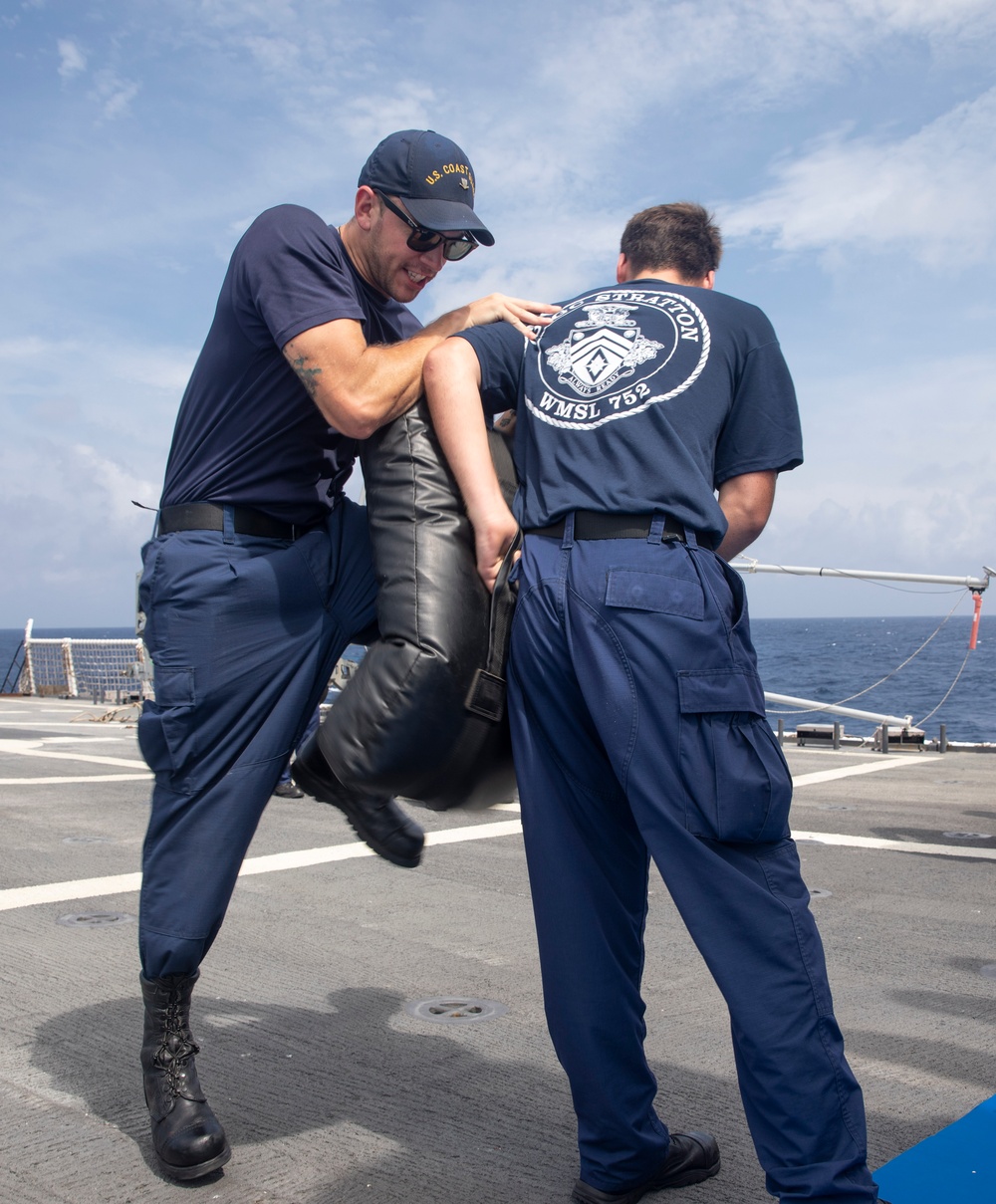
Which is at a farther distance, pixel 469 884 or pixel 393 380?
pixel 469 884

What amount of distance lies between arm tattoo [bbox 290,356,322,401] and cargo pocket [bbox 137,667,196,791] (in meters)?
0.67

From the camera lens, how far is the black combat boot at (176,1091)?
218 cm

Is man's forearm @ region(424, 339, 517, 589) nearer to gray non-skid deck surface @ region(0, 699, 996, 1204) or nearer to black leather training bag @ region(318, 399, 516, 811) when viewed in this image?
black leather training bag @ region(318, 399, 516, 811)

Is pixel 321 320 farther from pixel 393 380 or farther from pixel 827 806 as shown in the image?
pixel 827 806

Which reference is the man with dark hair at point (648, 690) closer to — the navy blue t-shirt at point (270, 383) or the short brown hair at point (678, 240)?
the short brown hair at point (678, 240)

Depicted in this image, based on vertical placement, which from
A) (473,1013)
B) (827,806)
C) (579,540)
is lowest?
(827,806)

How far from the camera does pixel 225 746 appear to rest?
2355mm

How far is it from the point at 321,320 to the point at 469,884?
11.2 ft

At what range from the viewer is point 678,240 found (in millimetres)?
2260

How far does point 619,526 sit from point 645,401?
252mm

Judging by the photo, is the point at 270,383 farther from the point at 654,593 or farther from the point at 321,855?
the point at 321,855

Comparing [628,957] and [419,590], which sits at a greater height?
[419,590]

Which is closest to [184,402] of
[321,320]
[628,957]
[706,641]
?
[321,320]

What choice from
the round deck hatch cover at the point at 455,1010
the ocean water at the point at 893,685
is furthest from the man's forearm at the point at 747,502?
the ocean water at the point at 893,685
